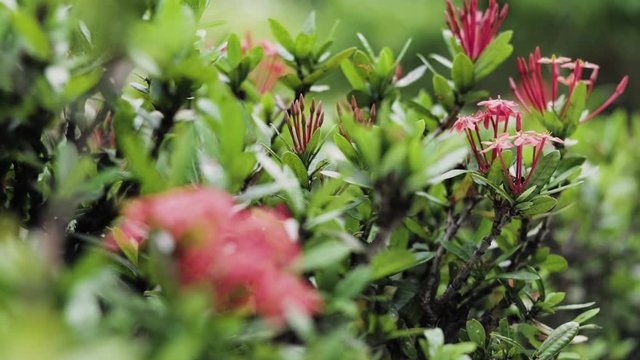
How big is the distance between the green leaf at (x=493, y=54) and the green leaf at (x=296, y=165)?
0.44 m

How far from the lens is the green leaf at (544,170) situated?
93 centimetres

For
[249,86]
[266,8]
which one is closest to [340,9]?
[266,8]

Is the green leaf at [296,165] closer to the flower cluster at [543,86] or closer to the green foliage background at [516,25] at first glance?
the flower cluster at [543,86]

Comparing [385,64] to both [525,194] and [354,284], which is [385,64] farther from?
[354,284]

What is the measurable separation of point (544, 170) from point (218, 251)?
1.80 ft

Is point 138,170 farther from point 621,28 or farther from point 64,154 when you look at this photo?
point 621,28

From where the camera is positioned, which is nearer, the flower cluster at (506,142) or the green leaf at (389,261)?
the green leaf at (389,261)

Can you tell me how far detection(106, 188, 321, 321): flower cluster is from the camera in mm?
583

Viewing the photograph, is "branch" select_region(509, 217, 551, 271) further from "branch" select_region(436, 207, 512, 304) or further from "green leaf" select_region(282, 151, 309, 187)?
"green leaf" select_region(282, 151, 309, 187)

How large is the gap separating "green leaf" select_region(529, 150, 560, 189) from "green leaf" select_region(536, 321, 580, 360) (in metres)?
0.22

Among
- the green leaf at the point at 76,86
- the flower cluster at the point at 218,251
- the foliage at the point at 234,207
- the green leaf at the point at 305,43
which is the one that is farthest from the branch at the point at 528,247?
the green leaf at the point at 76,86

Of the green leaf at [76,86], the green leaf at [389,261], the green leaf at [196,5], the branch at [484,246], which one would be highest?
the green leaf at [196,5]

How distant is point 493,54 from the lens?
3.84 ft

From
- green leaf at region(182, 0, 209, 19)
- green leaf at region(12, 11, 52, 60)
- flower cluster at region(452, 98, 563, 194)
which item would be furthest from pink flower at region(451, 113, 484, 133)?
green leaf at region(12, 11, 52, 60)
